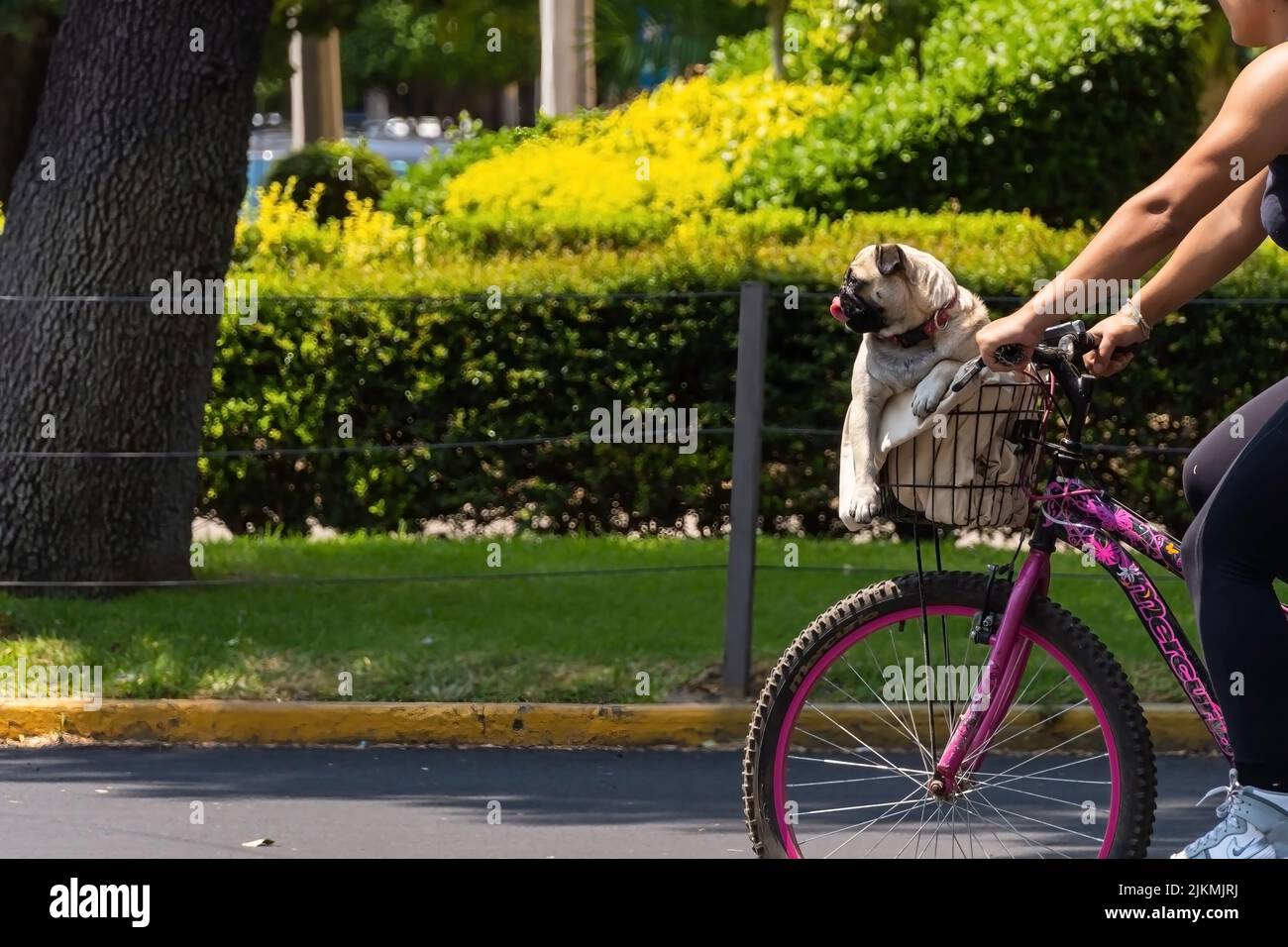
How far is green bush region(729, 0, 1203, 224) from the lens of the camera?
14.4 metres

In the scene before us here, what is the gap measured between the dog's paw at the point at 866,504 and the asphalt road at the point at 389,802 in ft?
4.93

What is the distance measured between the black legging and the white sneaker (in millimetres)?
26

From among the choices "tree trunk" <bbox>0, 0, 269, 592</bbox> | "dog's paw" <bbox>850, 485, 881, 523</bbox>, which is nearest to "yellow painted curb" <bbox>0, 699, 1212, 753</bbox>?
"tree trunk" <bbox>0, 0, 269, 592</bbox>

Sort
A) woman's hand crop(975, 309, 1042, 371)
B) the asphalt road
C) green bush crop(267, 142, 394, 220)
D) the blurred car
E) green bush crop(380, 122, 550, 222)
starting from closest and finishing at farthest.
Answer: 1. woman's hand crop(975, 309, 1042, 371)
2. the asphalt road
3. green bush crop(380, 122, 550, 222)
4. green bush crop(267, 142, 394, 220)
5. the blurred car

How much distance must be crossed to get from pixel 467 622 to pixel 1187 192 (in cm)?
453

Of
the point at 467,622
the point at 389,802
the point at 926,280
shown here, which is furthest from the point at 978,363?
the point at 467,622

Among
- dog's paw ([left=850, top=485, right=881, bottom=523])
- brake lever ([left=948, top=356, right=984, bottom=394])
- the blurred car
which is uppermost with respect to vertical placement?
the blurred car

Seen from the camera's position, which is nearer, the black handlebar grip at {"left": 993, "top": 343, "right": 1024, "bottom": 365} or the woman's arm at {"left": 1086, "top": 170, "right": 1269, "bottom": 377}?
the black handlebar grip at {"left": 993, "top": 343, "right": 1024, "bottom": 365}

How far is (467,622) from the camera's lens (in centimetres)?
761

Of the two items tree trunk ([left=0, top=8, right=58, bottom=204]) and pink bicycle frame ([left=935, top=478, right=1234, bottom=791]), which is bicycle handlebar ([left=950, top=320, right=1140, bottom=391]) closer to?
pink bicycle frame ([left=935, top=478, right=1234, bottom=791])

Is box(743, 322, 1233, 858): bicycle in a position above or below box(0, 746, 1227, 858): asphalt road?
above

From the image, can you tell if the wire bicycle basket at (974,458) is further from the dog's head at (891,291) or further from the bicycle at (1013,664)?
the dog's head at (891,291)
